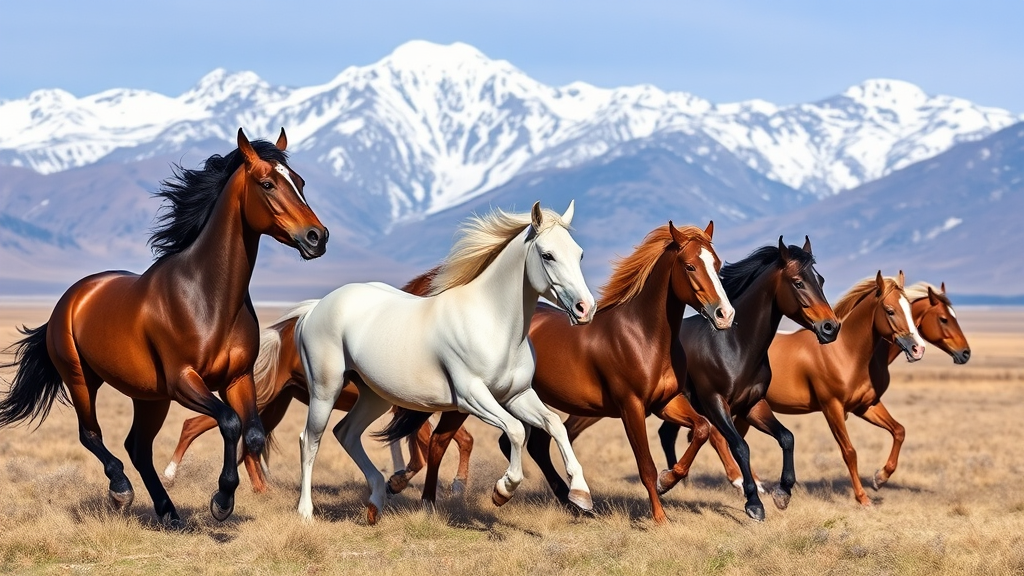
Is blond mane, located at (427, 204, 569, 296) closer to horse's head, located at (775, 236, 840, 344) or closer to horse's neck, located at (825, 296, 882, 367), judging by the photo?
horse's head, located at (775, 236, 840, 344)

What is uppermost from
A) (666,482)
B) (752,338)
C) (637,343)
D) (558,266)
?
(558,266)

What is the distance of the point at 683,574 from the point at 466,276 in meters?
2.85

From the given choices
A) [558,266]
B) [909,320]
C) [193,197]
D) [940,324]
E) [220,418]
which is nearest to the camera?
[220,418]

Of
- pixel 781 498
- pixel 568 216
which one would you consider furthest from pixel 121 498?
pixel 781 498

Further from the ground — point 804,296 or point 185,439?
point 804,296

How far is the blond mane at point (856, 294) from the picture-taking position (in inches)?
537

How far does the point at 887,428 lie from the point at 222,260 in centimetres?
740

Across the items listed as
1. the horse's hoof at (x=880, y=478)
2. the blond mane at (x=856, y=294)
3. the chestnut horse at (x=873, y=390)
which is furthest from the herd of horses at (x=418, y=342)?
the blond mane at (x=856, y=294)

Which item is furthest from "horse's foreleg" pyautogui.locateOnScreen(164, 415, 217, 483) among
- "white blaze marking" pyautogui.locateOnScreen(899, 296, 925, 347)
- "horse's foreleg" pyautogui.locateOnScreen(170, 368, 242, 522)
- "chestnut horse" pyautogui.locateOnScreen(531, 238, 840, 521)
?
"white blaze marking" pyautogui.locateOnScreen(899, 296, 925, 347)

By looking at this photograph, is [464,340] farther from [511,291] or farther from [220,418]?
[220,418]

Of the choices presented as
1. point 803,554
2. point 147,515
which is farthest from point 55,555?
point 803,554

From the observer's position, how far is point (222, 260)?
30.3ft

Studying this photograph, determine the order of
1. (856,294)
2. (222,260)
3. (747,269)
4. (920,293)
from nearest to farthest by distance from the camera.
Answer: (222,260)
(747,269)
(856,294)
(920,293)

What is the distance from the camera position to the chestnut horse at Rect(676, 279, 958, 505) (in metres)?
13.3
